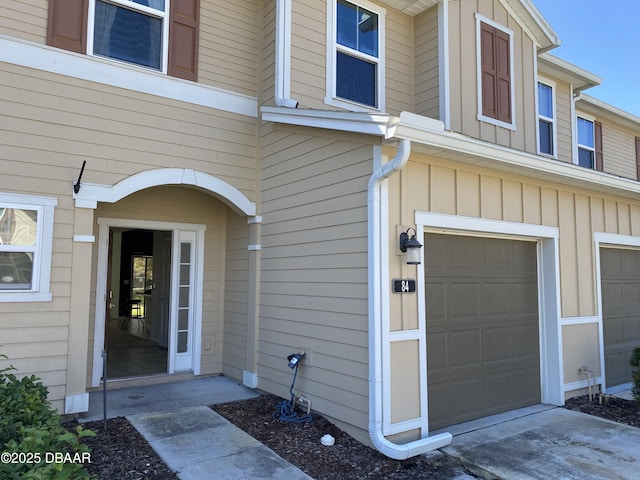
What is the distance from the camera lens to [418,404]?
14.6 feet

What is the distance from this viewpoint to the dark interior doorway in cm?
741

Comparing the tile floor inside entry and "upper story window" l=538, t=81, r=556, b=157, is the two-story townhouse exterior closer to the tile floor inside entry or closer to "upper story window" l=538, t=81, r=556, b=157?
the tile floor inside entry

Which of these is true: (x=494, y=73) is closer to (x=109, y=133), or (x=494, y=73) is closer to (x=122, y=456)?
(x=109, y=133)

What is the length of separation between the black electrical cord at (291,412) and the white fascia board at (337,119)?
262cm

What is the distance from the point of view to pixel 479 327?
5.25 meters

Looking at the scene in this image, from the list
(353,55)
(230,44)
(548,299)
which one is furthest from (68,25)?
(548,299)

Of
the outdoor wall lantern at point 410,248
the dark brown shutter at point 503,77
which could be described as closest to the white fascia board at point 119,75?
the outdoor wall lantern at point 410,248

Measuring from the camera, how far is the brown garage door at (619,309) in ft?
22.2

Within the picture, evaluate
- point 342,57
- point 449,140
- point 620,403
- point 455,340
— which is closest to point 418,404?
point 455,340

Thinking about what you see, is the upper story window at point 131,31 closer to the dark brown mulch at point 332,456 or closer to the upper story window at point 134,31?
the upper story window at point 134,31

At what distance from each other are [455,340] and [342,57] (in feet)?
14.1

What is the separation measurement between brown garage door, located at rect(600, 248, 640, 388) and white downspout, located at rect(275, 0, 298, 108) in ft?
16.7

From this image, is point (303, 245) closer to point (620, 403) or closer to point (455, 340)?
A: point (455, 340)

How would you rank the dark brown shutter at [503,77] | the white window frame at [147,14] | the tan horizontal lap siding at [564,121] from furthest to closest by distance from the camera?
the tan horizontal lap siding at [564,121] → the dark brown shutter at [503,77] → the white window frame at [147,14]
